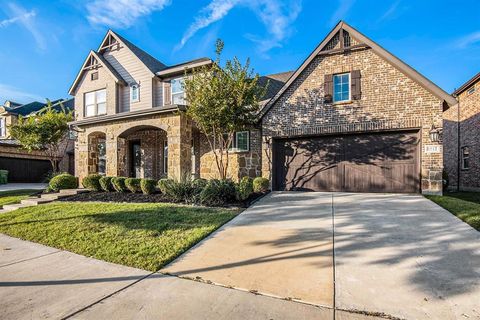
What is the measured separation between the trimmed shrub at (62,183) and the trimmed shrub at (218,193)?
761cm

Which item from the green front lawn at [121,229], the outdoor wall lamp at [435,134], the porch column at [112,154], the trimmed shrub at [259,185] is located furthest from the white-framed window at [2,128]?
the outdoor wall lamp at [435,134]

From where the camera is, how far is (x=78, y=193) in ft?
33.2

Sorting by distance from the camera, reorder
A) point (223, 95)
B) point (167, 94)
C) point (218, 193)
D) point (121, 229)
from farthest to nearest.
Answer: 1. point (167, 94)
2. point (223, 95)
3. point (218, 193)
4. point (121, 229)

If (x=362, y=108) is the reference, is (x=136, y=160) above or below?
below

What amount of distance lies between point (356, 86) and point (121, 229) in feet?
31.2

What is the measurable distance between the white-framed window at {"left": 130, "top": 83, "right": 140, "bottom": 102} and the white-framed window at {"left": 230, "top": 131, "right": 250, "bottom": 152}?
6671mm

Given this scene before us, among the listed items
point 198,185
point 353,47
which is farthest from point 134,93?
point 353,47

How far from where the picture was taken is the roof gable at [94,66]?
14477 mm

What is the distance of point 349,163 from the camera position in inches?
388

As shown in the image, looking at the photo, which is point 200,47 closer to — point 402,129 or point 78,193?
point 78,193

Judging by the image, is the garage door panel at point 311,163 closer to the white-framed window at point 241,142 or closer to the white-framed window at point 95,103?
the white-framed window at point 241,142

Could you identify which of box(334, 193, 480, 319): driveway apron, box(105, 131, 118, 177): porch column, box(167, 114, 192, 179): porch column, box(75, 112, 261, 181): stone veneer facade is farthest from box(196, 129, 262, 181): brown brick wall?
box(334, 193, 480, 319): driveway apron

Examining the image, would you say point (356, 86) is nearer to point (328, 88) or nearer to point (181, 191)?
point (328, 88)

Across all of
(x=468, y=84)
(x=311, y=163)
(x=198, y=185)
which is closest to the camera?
(x=198, y=185)
